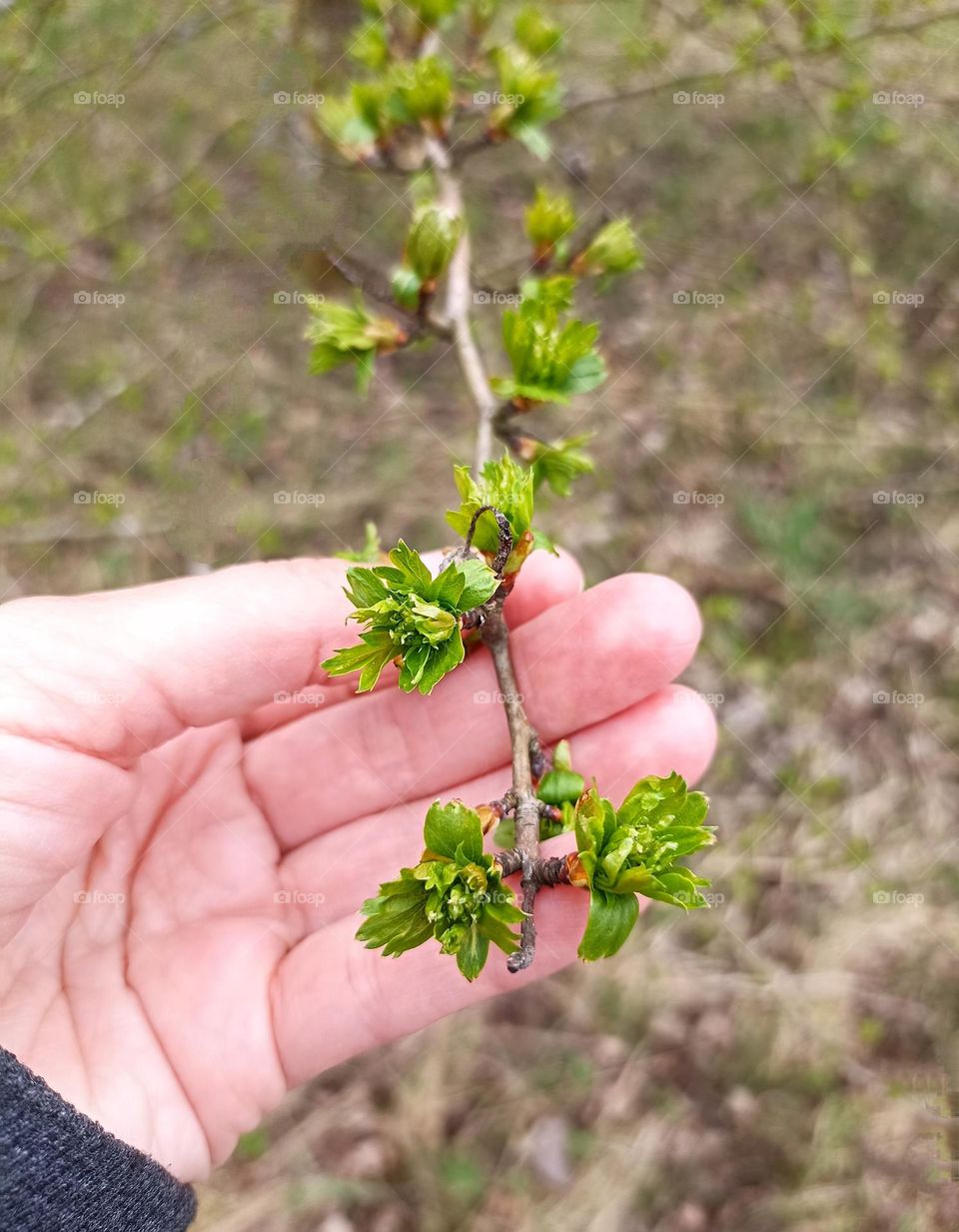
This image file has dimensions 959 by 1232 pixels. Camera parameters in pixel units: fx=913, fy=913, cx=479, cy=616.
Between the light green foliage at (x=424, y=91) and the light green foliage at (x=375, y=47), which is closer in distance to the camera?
the light green foliage at (x=424, y=91)

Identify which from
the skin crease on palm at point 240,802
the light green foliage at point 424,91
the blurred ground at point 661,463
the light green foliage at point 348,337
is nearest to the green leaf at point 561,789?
the skin crease on palm at point 240,802

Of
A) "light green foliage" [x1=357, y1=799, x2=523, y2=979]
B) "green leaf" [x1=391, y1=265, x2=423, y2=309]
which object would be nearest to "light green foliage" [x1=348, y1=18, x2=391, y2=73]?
"green leaf" [x1=391, y1=265, x2=423, y2=309]

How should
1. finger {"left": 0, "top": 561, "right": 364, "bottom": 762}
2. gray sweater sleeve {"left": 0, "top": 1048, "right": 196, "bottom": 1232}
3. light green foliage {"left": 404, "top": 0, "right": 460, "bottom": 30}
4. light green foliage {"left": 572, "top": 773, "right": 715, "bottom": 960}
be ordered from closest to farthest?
1. light green foliage {"left": 572, "top": 773, "right": 715, "bottom": 960}
2. gray sweater sleeve {"left": 0, "top": 1048, "right": 196, "bottom": 1232}
3. finger {"left": 0, "top": 561, "right": 364, "bottom": 762}
4. light green foliage {"left": 404, "top": 0, "right": 460, "bottom": 30}

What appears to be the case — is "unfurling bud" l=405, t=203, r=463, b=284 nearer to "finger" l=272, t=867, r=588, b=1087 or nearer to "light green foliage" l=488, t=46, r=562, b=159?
"light green foliage" l=488, t=46, r=562, b=159

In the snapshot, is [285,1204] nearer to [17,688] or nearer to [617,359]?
[17,688]

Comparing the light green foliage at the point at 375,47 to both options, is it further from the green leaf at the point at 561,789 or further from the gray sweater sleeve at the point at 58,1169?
the gray sweater sleeve at the point at 58,1169
